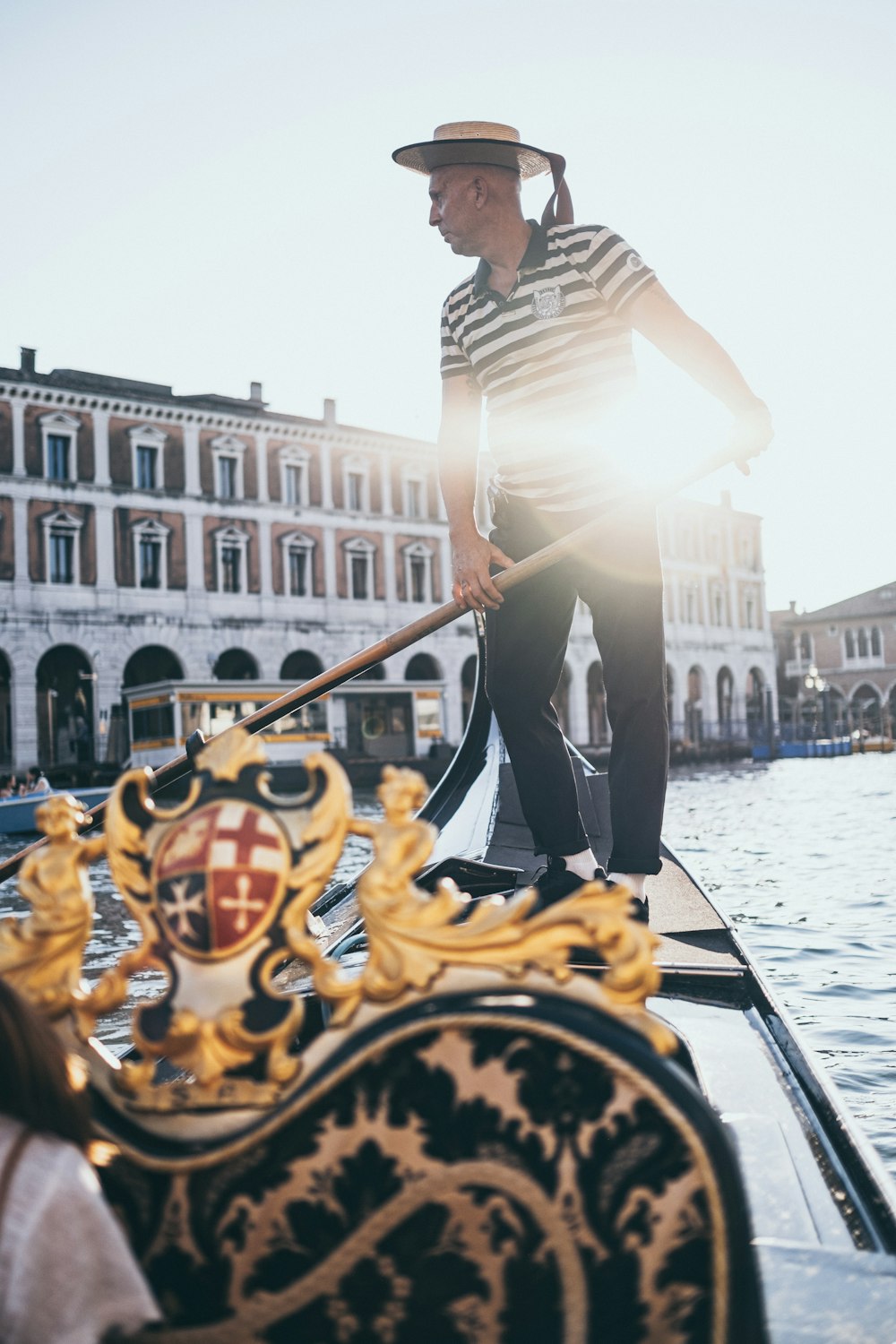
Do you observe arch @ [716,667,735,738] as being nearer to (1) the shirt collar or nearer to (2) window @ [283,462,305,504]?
(2) window @ [283,462,305,504]

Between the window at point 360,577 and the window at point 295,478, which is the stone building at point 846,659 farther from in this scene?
the window at point 295,478

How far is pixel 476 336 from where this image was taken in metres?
1.54

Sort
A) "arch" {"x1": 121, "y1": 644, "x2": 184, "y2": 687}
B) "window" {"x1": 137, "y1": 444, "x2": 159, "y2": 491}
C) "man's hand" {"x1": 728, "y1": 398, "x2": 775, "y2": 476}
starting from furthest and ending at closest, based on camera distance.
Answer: "arch" {"x1": 121, "y1": 644, "x2": 184, "y2": 687} → "window" {"x1": 137, "y1": 444, "x2": 159, "y2": 491} → "man's hand" {"x1": 728, "y1": 398, "x2": 775, "y2": 476}

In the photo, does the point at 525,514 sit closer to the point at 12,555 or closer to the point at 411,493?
the point at 12,555

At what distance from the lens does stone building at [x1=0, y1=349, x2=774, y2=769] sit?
18391mm

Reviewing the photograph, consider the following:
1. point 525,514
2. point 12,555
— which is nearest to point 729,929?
point 525,514

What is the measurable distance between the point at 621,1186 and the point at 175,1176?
241 mm

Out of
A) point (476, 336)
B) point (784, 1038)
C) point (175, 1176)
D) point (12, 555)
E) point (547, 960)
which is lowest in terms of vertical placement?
point (784, 1038)

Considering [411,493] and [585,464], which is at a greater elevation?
[411,493]

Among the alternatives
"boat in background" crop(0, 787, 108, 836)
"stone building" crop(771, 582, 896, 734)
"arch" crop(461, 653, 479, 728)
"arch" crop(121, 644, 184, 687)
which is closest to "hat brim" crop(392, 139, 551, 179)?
"boat in background" crop(0, 787, 108, 836)

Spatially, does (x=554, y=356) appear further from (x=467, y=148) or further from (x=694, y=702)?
(x=694, y=702)

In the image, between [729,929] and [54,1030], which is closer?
[54,1030]

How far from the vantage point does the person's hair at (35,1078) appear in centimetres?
57

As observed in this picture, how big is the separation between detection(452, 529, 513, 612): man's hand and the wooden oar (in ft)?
0.06
